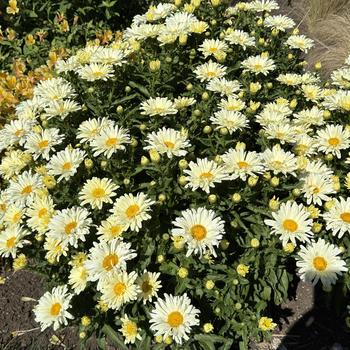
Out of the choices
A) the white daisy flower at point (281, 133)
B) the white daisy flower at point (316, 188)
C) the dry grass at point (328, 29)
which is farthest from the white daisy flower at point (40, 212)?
the dry grass at point (328, 29)

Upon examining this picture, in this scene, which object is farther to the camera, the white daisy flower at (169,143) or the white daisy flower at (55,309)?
the white daisy flower at (169,143)

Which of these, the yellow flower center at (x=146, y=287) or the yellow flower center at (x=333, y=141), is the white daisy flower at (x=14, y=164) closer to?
the yellow flower center at (x=146, y=287)

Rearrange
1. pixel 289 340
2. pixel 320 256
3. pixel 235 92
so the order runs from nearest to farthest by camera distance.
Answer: pixel 320 256, pixel 289 340, pixel 235 92

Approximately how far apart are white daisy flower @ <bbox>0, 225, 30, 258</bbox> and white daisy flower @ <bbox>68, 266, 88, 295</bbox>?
1.52ft

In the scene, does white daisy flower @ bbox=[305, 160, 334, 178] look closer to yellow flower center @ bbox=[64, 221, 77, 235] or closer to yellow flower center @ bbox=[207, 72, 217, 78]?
yellow flower center @ bbox=[207, 72, 217, 78]

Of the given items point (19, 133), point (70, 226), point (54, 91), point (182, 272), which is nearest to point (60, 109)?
point (54, 91)

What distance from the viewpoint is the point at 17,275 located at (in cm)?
397

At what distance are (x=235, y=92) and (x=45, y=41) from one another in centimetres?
283

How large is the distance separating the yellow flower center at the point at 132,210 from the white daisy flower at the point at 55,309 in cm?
66

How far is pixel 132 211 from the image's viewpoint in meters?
2.69

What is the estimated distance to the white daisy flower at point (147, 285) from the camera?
8.66 ft

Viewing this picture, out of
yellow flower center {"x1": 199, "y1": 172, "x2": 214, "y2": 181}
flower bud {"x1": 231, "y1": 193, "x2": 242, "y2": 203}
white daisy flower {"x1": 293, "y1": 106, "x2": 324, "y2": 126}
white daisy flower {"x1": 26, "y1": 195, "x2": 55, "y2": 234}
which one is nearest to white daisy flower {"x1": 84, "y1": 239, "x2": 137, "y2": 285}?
white daisy flower {"x1": 26, "y1": 195, "x2": 55, "y2": 234}

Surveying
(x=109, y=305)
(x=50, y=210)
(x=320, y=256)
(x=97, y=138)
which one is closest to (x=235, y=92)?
(x=97, y=138)

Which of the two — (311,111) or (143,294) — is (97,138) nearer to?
(143,294)
